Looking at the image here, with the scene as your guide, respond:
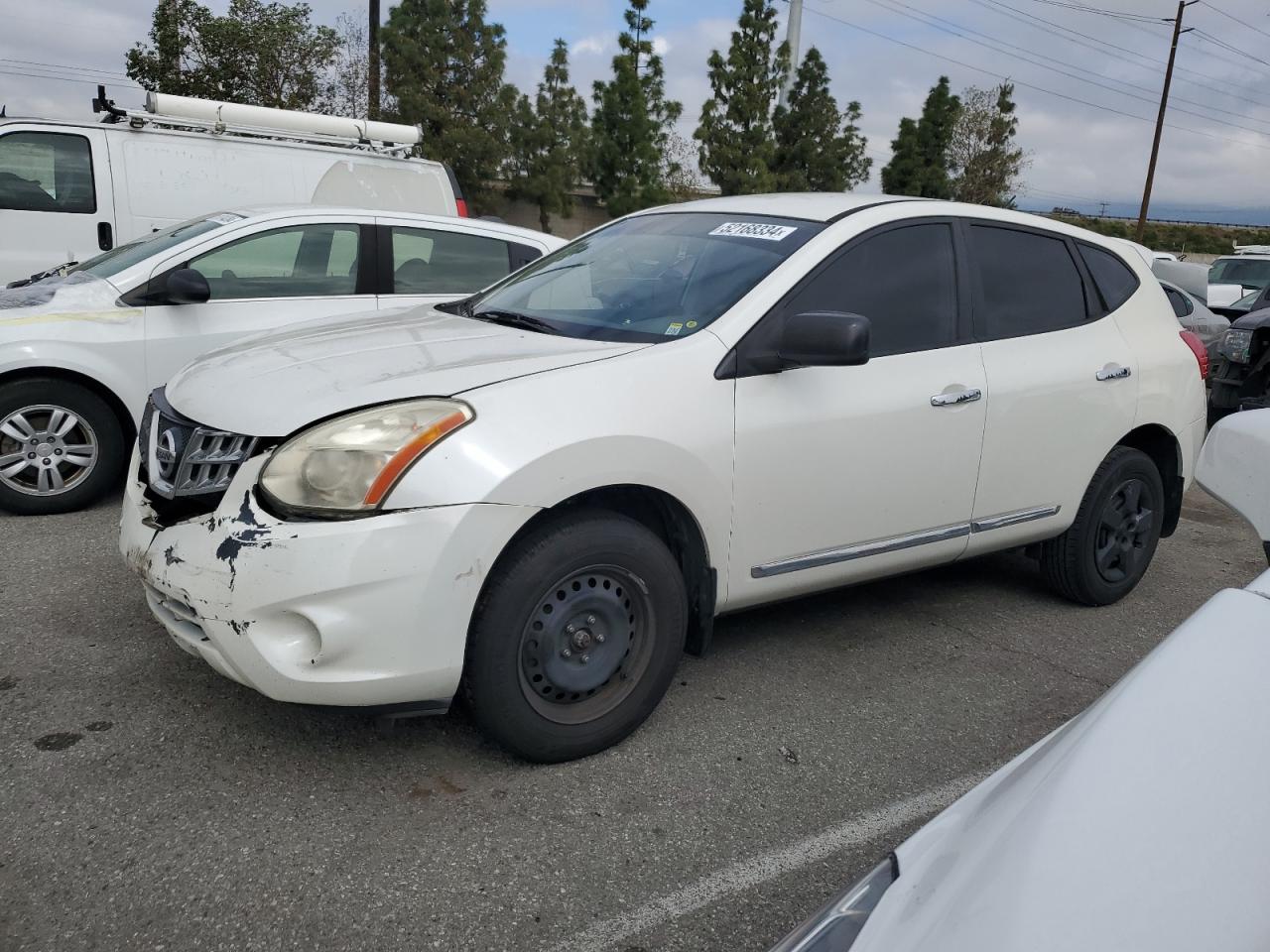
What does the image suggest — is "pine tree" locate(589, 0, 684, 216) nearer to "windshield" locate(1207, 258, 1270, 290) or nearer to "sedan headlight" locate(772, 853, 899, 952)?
"windshield" locate(1207, 258, 1270, 290)

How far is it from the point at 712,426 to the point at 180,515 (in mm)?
1524

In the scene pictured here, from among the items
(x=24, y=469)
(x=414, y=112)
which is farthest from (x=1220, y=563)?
(x=414, y=112)

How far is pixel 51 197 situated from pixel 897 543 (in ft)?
22.4

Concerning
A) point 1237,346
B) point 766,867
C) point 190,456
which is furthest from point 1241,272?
point 190,456

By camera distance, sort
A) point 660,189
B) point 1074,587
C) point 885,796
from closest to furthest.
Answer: point 885,796 → point 1074,587 → point 660,189

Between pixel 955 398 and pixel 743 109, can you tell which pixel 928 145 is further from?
pixel 955 398

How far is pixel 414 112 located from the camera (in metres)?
20.9

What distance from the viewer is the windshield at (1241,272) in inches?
648

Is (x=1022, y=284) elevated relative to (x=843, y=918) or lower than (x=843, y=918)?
elevated

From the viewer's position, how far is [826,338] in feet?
10.0

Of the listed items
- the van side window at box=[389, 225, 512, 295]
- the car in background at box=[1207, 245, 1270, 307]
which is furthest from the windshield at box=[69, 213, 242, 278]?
the car in background at box=[1207, 245, 1270, 307]

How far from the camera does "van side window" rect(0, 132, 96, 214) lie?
7.44 m

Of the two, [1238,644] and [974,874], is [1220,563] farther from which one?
[974,874]

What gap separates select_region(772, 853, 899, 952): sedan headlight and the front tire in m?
1.43
